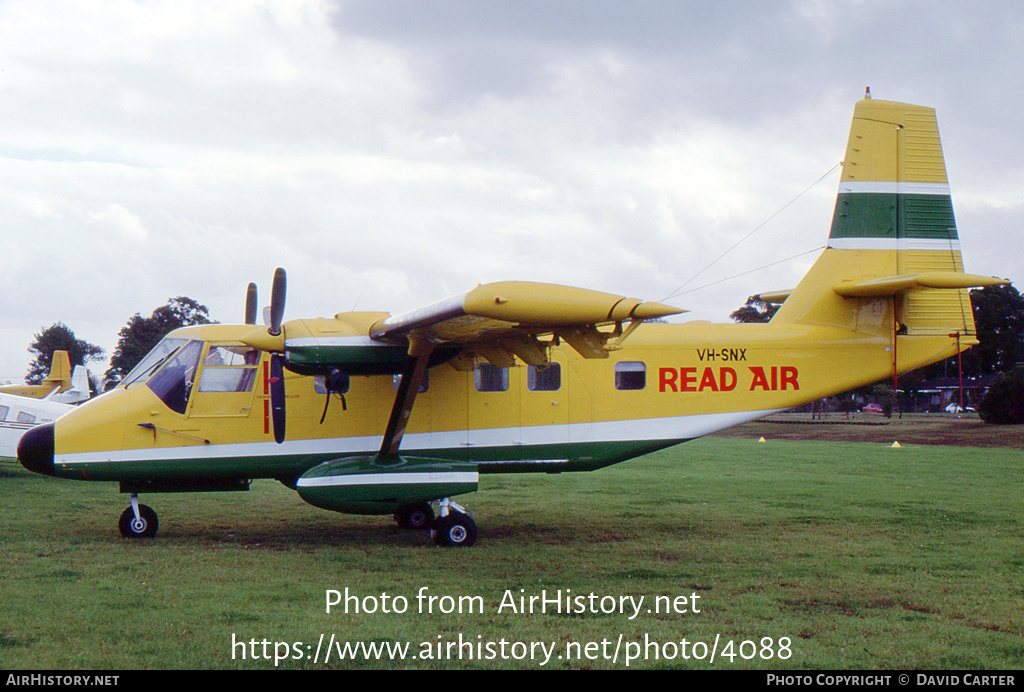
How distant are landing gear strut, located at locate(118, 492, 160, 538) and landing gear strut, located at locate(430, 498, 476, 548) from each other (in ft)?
12.7

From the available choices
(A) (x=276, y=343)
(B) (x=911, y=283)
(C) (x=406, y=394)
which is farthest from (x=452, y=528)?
(B) (x=911, y=283)

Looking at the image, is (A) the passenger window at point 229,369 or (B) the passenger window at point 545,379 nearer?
(A) the passenger window at point 229,369

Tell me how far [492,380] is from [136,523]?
519cm

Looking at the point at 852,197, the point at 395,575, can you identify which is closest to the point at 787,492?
the point at 852,197

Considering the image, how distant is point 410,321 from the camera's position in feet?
29.2

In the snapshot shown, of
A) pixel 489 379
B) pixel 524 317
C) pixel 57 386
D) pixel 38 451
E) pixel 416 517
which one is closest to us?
pixel 524 317

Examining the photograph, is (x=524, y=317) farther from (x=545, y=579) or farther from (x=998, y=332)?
(x=998, y=332)

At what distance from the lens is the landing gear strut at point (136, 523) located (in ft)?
34.9

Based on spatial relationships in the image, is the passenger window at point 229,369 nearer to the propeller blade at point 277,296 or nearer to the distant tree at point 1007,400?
the propeller blade at point 277,296

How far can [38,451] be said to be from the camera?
1019 centimetres

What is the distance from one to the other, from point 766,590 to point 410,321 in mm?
4687

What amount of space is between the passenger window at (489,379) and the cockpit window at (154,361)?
4.04 metres

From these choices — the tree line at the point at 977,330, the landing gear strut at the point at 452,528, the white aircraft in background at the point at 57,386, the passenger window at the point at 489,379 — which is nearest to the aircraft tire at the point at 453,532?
the landing gear strut at the point at 452,528

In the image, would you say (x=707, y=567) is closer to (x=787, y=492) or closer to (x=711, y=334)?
(x=711, y=334)
